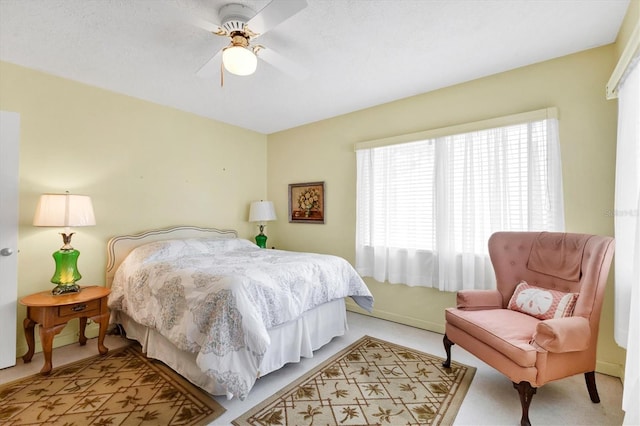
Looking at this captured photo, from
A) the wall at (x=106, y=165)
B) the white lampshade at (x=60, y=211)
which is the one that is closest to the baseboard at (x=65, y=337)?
the wall at (x=106, y=165)

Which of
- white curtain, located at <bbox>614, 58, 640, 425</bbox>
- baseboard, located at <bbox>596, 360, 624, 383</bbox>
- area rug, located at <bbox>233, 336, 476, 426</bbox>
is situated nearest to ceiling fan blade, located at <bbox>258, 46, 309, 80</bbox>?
white curtain, located at <bbox>614, 58, 640, 425</bbox>

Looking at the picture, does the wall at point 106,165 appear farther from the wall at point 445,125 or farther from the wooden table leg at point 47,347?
the wall at point 445,125

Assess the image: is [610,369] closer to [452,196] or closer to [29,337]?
[452,196]

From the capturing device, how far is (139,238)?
132 inches

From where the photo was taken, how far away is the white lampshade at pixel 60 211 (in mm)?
2471

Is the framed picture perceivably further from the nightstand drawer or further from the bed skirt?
the nightstand drawer

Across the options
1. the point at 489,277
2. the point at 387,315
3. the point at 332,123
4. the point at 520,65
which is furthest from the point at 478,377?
the point at 332,123

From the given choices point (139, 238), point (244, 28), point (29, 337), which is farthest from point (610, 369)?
point (29, 337)

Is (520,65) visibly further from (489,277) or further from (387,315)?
(387,315)

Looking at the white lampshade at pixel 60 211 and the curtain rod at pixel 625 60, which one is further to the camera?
the white lampshade at pixel 60 211

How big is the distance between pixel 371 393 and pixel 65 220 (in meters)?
2.79

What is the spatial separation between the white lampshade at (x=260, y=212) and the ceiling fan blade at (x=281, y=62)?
2342 mm

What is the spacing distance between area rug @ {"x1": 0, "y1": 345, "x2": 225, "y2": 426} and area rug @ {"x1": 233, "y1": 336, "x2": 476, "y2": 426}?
405 mm

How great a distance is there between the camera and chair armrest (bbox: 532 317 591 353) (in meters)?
1.70
